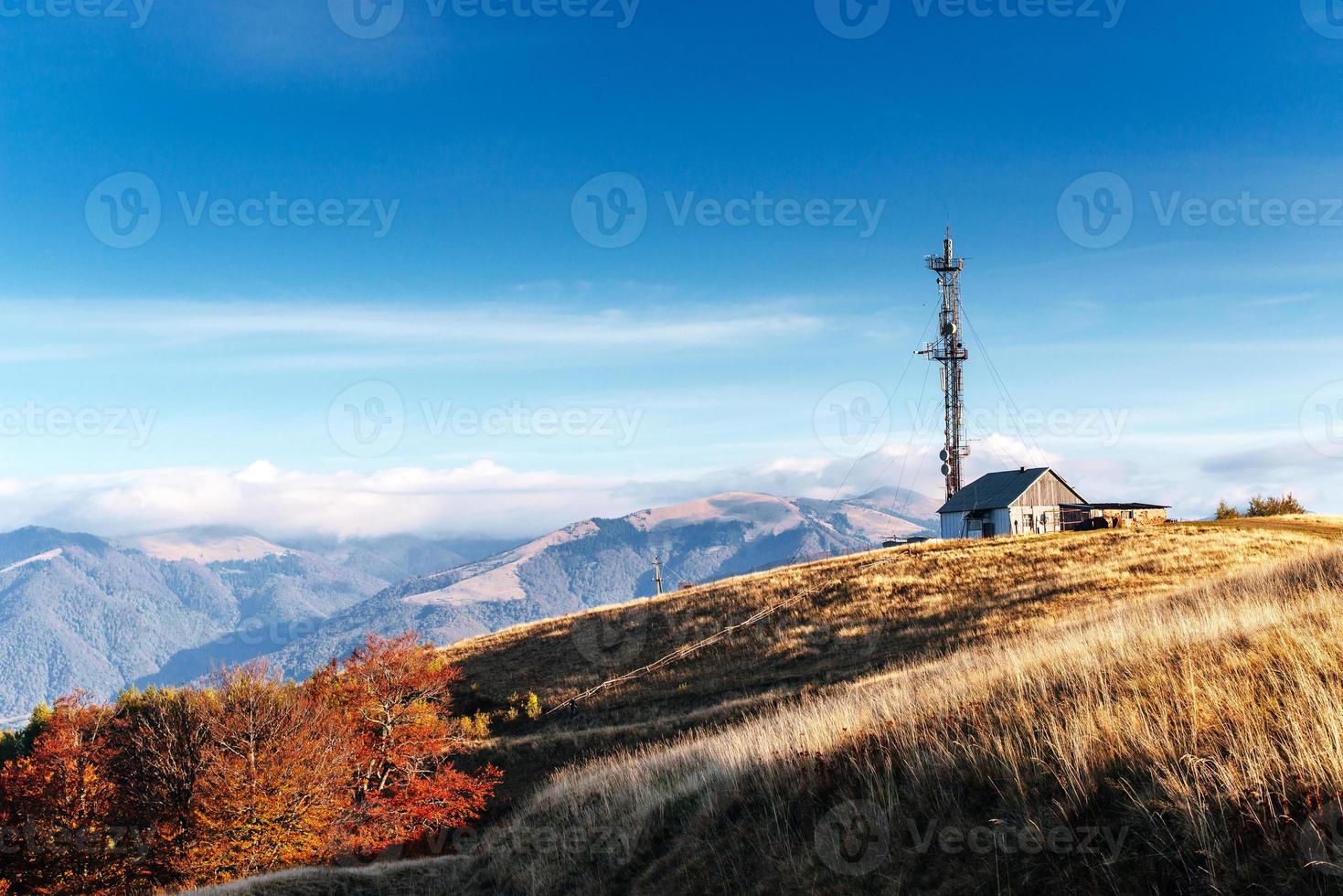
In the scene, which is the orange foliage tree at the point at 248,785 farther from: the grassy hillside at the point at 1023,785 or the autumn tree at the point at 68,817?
the grassy hillside at the point at 1023,785

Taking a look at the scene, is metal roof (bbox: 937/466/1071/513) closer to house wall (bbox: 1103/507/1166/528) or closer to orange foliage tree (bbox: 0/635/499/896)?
house wall (bbox: 1103/507/1166/528)

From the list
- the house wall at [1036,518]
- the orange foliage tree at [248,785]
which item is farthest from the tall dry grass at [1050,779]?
the house wall at [1036,518]

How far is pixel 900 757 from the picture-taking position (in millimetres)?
9352

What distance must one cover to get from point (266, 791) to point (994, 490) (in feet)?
236

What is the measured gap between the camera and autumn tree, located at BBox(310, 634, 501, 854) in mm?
40000

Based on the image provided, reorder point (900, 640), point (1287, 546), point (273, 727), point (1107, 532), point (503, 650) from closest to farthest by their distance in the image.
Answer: point (273, 727) < point (900, 640) < point (1287, 546) < point (1107, 532) < point (503, 650)

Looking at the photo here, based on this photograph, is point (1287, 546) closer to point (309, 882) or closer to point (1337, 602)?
point (1337, 602)

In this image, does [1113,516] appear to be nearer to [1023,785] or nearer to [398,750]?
[398,750]

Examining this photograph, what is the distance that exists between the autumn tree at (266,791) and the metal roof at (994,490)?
6493 centimetres

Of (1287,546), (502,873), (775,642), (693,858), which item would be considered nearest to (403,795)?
(775,642)

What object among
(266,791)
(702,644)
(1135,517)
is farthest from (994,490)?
(266,791)

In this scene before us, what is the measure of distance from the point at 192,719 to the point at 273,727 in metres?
10.2

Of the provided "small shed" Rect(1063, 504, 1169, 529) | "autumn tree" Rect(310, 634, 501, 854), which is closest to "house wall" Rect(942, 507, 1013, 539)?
"small shed" Rect(1063, 504, 1169, 529)

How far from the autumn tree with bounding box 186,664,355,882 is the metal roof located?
64926 mm
